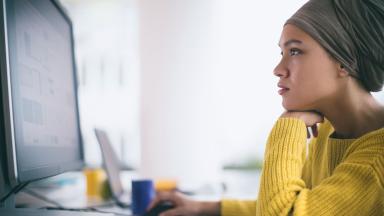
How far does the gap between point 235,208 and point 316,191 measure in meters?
0.41

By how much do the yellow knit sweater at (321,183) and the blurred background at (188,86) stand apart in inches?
53.3

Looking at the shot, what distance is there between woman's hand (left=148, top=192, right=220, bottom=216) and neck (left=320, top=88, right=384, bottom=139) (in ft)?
1.47

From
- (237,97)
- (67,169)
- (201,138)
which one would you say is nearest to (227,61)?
(237,97)

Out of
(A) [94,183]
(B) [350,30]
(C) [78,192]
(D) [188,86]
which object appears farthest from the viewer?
(D) [188,86]

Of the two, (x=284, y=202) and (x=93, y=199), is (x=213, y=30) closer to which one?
(x=93, y=199)

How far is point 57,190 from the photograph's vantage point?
1.63 metres

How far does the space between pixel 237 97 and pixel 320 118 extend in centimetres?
165

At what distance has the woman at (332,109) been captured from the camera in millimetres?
675

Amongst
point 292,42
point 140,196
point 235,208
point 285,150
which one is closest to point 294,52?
point 292,42

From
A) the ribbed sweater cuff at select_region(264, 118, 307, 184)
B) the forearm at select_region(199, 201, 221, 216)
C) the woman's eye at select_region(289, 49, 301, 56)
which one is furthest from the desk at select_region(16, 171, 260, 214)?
the woman's eye at select_region(289, 49, 301, 56)

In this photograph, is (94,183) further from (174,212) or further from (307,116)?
(307,116)

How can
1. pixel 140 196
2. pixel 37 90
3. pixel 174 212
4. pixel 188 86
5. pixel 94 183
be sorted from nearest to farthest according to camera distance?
pixel 37 90
pixel 174 212
pixel 140 196
pixel 94 183
pixel 188 86

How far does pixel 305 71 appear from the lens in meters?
0.82

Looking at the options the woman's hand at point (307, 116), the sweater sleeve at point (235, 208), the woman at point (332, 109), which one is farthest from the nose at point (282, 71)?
the sweater sleeve at point (235, 208)
